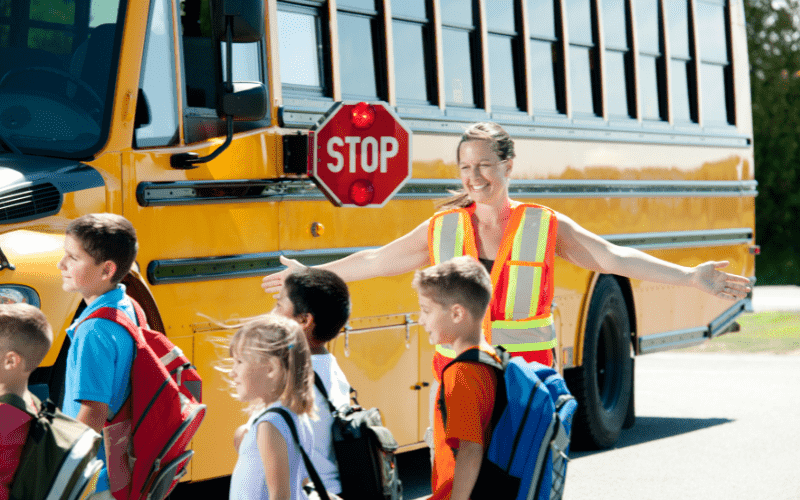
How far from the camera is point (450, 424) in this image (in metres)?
3.02

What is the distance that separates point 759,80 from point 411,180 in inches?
1120

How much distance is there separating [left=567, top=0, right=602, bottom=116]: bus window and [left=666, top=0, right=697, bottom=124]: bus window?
99cm

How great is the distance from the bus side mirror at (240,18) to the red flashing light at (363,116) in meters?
1.03

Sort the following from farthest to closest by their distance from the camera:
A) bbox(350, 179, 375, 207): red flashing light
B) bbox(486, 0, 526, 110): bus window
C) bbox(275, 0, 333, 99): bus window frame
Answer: bbox(486, 0, 526, 110): bus window, bbox(350, 179, 375, 207): red flashing light, bbox(275, 0, 333, 99): bus window frame

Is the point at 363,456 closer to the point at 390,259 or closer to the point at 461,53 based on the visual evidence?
the point at 390,259

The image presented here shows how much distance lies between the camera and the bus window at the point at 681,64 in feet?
28.5

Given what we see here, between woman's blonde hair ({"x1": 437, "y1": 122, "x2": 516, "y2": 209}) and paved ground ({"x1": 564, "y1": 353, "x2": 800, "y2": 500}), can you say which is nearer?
woman's blonde hair ({"x1": 437, "y1": 122, "x2": 516, "y2": 209})

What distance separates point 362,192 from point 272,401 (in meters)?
2.92

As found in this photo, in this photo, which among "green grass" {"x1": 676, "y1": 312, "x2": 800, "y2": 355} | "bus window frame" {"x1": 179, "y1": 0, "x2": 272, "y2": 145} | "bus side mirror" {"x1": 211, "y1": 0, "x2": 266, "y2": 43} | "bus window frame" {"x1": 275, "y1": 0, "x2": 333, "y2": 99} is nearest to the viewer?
"bus side mirror" {"x1": 211, "y1": 0, "x2": 266, "y2": 43}

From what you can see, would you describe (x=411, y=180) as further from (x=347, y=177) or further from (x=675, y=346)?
(x=675, y=346)

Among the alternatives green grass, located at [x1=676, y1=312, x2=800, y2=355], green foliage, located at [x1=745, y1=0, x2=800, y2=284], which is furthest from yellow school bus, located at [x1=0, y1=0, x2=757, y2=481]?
green foliage, located at [x1=745, y1=0, x2=800, y2=284]

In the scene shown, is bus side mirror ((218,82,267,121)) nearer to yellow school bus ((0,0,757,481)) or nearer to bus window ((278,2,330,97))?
yellow school bus ((0,0,757,481))

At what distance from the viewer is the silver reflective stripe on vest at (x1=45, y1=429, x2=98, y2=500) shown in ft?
9.40

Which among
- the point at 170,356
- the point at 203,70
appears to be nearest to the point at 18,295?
the point at 170,356
